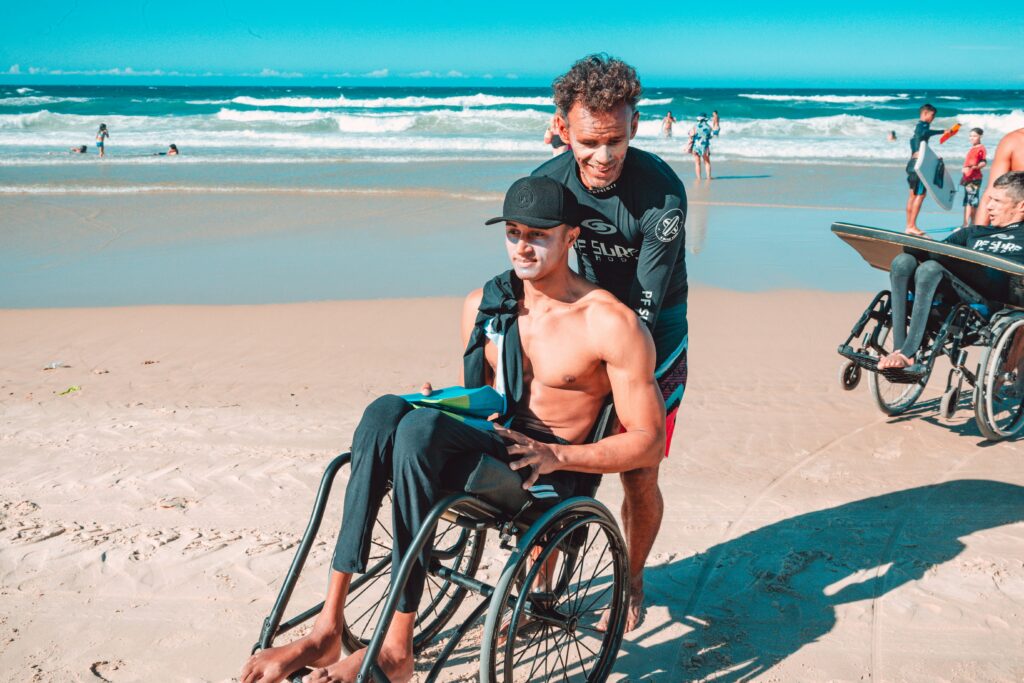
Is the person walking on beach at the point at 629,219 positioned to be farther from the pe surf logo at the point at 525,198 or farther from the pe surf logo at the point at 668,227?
the pe surf logo at the point at 525,198

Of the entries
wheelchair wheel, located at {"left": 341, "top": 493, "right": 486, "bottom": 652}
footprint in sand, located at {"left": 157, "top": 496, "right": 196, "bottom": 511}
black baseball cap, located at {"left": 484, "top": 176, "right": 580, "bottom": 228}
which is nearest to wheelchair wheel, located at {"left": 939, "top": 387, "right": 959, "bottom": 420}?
wheelchair wheel, located at {"left": 341, "top": 493, "right": 486, "bottom": 652}

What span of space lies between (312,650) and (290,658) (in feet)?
0.23

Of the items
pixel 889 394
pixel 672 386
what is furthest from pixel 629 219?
pixel 889 394

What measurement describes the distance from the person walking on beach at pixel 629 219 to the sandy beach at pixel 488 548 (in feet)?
1.86

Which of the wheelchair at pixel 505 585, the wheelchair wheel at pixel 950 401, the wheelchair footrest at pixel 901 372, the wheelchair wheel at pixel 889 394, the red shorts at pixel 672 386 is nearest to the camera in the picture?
the wheelchair at pixel 505 585

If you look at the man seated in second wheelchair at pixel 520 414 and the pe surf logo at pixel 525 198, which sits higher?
the pe surf logo at pixel 525 198

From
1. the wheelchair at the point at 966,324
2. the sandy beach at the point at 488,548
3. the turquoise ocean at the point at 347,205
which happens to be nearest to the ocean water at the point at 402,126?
the turquoise ocean at the point at 347,205

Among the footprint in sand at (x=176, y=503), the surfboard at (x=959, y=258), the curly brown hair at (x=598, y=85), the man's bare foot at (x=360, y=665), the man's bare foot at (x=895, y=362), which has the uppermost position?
the curly brown hair at (x=598, y=85)

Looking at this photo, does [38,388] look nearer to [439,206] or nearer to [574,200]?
[574,200]

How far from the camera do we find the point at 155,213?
13797 mm

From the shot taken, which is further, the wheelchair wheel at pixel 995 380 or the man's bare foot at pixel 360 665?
the wheelchair wheel at pixel 995 380

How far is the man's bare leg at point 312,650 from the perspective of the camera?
8.23ft

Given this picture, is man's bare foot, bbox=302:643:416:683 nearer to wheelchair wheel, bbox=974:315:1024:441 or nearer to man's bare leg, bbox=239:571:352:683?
man's bare leg, bbox=239:571:352:683

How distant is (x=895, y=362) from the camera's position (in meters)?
5.09
